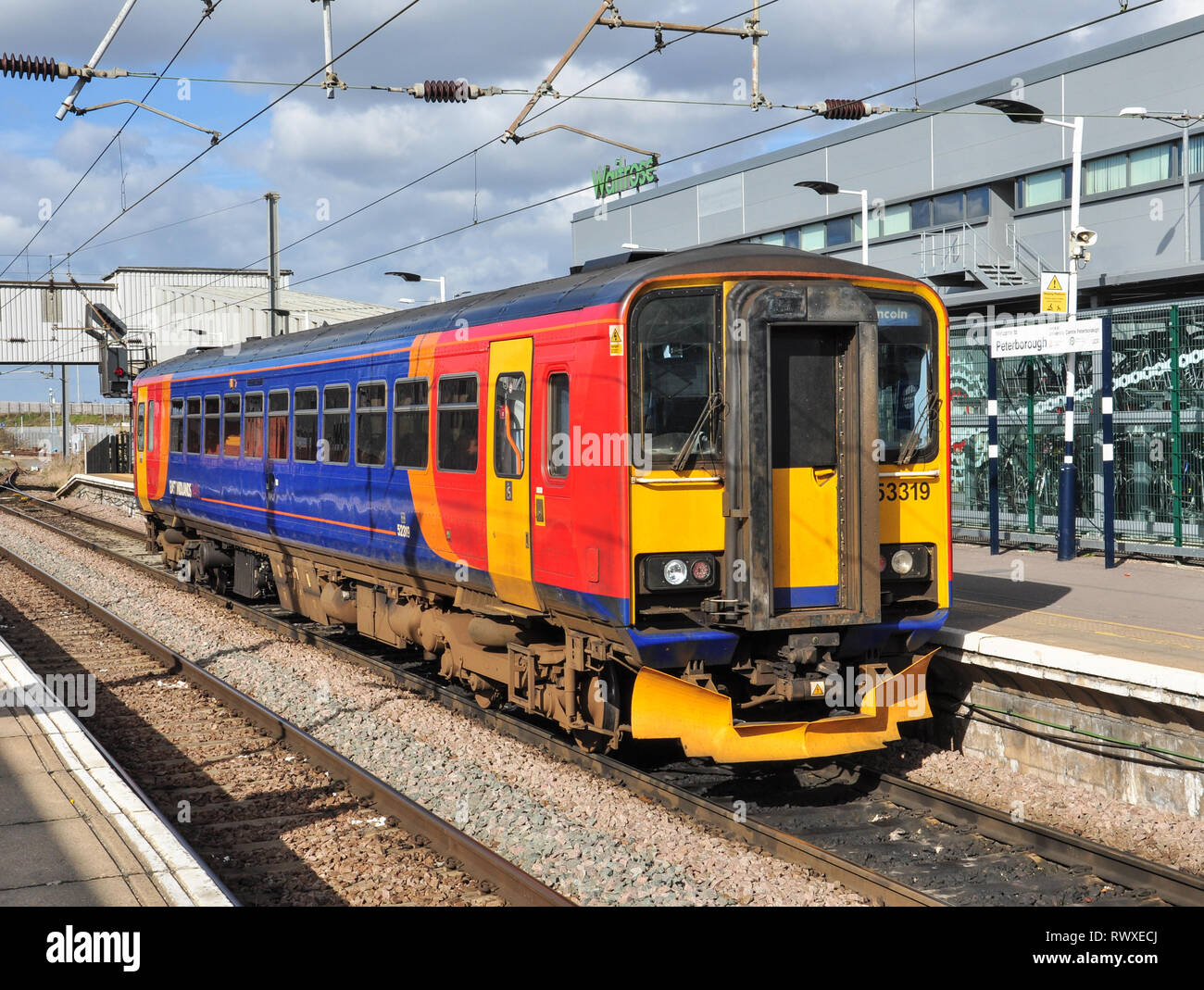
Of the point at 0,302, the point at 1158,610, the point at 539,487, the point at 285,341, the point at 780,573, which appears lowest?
the point at 1158,610

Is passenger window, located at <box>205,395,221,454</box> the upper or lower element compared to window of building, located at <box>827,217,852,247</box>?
lower

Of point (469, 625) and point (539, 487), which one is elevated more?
point (539, 487)

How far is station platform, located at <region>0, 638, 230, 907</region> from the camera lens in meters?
5.50

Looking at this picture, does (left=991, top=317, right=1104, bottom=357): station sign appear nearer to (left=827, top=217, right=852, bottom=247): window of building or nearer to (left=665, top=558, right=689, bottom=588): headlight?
(left=665, top=558, right=689, bottom=588): headlight

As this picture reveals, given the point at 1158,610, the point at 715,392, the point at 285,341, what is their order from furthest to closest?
the point at 285,341 < the point at 1158,610 < the point at 715,392

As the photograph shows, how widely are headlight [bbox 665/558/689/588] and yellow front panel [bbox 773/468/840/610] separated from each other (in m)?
0.58

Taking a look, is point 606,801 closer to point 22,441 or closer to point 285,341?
point 285,341

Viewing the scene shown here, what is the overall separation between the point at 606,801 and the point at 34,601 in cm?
1310

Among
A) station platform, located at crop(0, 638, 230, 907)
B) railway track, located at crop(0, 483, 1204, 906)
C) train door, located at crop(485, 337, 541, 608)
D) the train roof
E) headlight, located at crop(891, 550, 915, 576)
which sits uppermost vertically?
the train roof

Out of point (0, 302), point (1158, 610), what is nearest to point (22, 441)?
point (0, 302)

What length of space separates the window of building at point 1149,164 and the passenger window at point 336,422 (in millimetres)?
24532

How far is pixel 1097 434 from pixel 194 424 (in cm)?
1261

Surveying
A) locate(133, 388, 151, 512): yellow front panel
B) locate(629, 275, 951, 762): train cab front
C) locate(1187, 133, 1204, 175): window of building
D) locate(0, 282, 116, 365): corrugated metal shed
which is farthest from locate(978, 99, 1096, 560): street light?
locate(0, 282, 116, 365): corrugated metal shed

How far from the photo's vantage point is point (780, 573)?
7.37m
